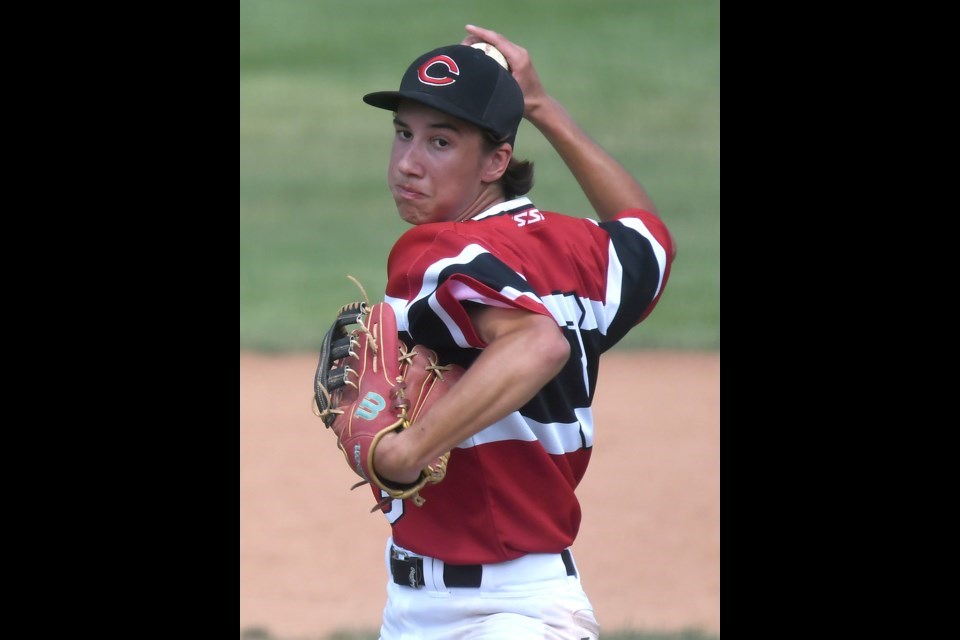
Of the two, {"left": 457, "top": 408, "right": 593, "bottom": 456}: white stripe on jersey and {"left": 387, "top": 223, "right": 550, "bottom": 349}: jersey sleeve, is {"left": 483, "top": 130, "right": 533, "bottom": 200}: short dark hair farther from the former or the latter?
{"left": 457, "top": 408, "right": 593, "bottom": 456}: white stripe on jersey

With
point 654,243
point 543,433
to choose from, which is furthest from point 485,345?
point 654,243

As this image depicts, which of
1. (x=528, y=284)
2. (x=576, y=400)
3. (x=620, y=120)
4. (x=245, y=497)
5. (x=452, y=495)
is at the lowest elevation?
(x=245, y=497)

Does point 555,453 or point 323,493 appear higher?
point 555,453

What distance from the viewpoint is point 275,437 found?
7605 mm

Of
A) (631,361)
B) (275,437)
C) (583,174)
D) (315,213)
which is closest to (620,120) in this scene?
(315,213)

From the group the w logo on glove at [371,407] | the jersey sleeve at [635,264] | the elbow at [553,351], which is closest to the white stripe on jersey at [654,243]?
the jersey sleeve at [635,264]

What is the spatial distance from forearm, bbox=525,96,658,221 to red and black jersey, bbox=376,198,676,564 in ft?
0.91

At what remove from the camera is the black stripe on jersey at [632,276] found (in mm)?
2672

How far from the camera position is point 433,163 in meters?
2.53

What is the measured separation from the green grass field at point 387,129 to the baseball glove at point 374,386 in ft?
22.6

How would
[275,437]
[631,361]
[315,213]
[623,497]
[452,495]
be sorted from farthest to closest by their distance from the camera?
1. [315,213]
2. [631,361]
3. [275,437]
4. [623,497]
5. [452,495]

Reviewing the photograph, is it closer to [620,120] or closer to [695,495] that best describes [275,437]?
[695,495]

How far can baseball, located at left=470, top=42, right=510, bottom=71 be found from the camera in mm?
2787

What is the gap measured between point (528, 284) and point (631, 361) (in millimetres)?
6784
